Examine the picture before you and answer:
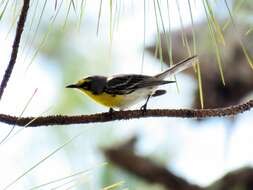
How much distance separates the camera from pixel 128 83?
2014 millimetres

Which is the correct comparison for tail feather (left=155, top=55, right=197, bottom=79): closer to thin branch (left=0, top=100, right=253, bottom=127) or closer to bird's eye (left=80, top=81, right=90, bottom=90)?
bird's eye (left=80, top=81, right=90, bottom=90)

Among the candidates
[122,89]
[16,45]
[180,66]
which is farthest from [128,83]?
[16,45]

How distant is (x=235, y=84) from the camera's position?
2.75 metres

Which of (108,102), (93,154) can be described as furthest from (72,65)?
(108,102)

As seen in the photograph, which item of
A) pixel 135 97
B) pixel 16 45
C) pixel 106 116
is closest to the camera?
pixel 16 45

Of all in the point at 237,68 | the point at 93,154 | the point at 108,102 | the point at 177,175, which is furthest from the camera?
the point at 93,154

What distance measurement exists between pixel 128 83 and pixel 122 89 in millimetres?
46

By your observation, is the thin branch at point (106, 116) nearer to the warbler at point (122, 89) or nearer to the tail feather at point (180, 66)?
the tail feather at point (180, 66)

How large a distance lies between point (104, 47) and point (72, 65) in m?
0.21

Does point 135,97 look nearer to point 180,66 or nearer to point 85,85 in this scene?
point 85,85

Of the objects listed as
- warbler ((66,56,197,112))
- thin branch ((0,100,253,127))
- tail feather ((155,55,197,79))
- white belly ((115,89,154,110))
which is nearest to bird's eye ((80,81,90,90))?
warbler ((66,56,197,112))

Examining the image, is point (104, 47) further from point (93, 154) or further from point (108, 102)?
point (108, 102)

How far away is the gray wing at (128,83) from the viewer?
190 centimetres

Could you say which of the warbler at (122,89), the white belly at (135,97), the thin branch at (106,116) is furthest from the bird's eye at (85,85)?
the thin branch at (106,116)
